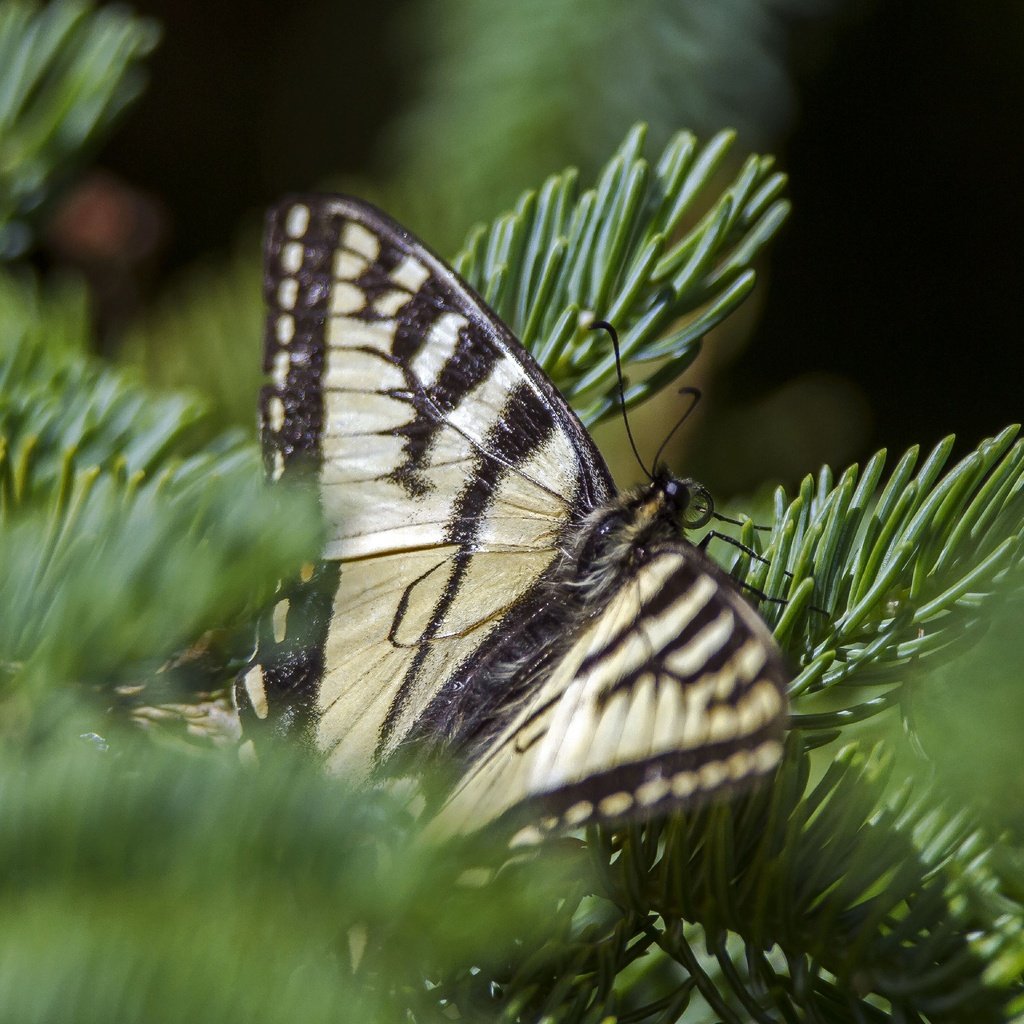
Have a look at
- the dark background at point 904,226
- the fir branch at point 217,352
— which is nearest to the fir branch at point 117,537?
the fir branch at point 217,352

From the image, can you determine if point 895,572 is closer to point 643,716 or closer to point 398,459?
point 643,716

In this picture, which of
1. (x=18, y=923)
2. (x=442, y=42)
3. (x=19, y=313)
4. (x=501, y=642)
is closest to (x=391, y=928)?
(x=18, y=923)

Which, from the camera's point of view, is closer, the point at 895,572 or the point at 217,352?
the point at 895,572

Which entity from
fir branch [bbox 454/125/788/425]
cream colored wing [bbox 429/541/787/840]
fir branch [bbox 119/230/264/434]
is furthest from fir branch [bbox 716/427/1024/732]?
fir branch [bbox 119/230/264/434]

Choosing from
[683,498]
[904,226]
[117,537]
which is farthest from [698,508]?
[904,226]

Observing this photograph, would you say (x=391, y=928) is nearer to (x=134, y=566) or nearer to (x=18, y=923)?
(x=18, y=923)
